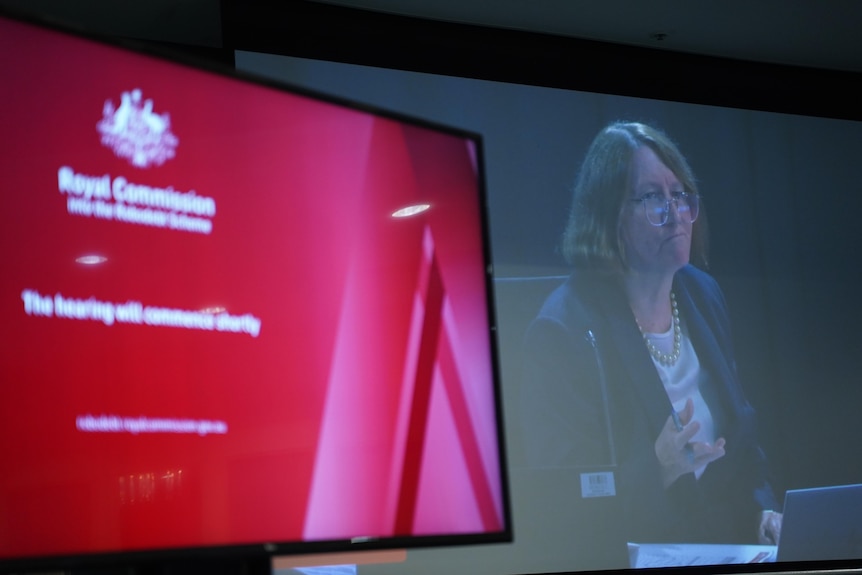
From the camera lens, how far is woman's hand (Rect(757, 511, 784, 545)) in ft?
12.4

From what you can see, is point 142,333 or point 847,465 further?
point 847,465

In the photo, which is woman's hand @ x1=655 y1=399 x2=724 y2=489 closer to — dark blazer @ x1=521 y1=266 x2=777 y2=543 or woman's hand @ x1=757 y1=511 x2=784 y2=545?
dark blazer @ x1=521 y1=266 x2=777 y2=543

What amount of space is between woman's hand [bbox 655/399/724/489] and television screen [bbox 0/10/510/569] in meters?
2.37

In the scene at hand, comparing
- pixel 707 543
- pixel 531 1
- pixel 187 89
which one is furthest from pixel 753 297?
pixel 187 89

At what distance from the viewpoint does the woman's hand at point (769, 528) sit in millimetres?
3793

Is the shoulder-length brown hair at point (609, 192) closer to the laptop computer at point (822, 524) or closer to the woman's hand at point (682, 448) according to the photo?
the woman's hand at point (682, 448)

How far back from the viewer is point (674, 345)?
3889 mm

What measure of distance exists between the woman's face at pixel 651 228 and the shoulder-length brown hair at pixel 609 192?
1.0 inches

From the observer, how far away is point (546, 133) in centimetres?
390

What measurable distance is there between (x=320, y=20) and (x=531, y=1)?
789mm

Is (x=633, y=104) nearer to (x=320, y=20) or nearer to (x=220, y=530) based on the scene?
(x=320, y=20)

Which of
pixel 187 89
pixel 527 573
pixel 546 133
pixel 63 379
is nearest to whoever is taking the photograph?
pixel 63 379

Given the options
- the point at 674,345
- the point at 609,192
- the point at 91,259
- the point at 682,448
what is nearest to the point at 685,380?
the point at 674,345

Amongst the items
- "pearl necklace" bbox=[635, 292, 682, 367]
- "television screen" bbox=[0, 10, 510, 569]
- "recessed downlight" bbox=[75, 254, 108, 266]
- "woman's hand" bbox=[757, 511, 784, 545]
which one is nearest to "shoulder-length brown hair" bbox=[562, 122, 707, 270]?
"pearl necklace" bbox=[635, 292, 682, 367]
